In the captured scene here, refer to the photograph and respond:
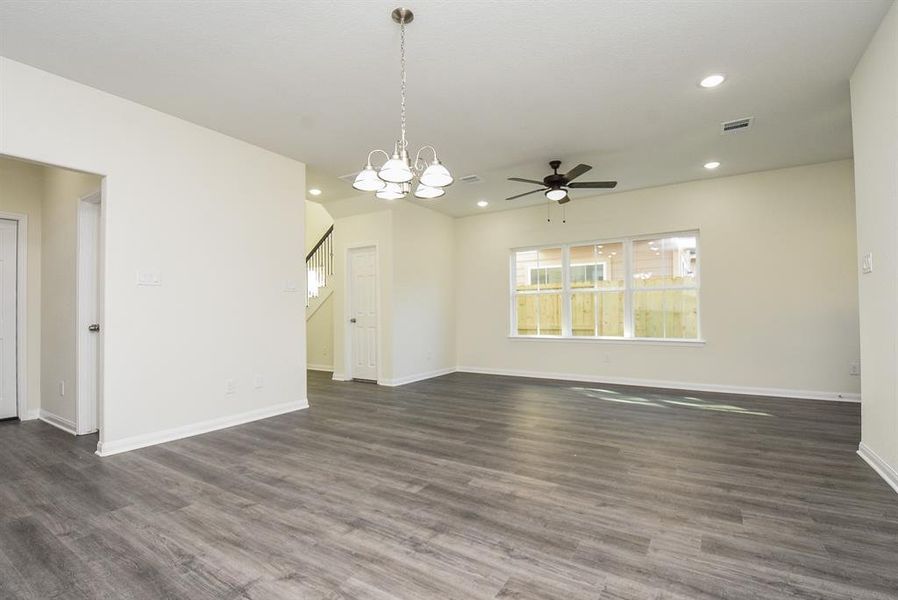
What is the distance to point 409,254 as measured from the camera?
22.4ft

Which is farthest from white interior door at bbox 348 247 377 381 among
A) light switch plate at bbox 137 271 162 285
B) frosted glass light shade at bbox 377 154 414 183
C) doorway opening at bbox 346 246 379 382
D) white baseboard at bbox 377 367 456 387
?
frosted glass light shade at bbox 377 154 414 183

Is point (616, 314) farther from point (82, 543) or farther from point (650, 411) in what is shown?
point (82, 543)

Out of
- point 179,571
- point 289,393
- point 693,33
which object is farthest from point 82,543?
point 693,33

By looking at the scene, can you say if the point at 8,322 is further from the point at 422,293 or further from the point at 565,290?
the point at 565,290

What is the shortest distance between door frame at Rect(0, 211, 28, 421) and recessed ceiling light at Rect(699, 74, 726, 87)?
667cm

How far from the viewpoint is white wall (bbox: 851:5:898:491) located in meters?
2.56

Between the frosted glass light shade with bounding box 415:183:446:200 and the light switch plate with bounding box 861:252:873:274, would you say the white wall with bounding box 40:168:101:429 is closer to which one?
the frosted glass light shade with bounding box 415:183:446:200

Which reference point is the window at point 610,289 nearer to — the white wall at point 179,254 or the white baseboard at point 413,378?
the white baseboard at point 413,378

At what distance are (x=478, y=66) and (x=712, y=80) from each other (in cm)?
184

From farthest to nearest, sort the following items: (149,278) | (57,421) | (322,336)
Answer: (322,336)
(57,421)
(149,278)

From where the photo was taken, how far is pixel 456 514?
91.8 inches

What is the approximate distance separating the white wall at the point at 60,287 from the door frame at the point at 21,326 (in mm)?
137

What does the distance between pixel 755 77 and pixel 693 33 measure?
94cm

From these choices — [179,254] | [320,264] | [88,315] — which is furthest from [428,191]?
[320,264]
